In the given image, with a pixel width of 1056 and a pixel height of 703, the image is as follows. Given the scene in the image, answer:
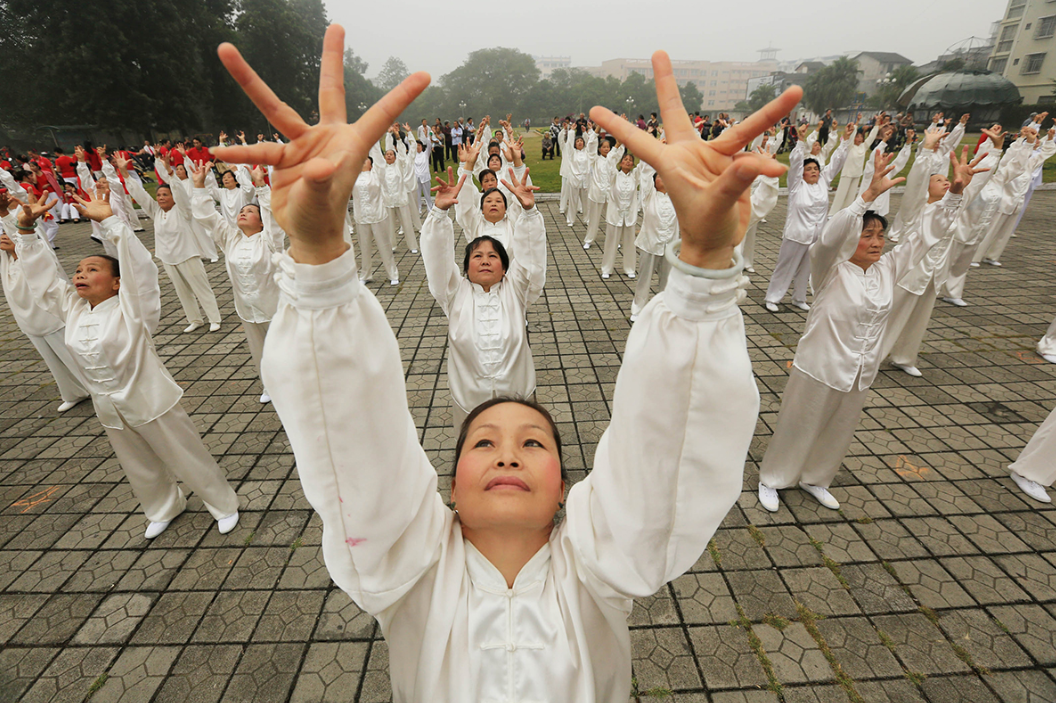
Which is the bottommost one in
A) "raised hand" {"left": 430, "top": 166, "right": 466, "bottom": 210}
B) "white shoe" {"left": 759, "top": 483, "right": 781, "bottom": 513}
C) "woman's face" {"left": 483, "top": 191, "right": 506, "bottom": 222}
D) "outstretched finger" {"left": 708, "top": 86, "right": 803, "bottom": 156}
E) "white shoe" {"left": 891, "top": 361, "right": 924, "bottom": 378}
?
"white shoe" {"left": 759, "top": 483, "right": 781, "bottom": 513}

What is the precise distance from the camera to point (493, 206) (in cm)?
534

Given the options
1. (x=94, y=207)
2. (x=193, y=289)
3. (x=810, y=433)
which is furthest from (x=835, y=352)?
(x=193, y=289)

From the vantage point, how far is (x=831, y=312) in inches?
146

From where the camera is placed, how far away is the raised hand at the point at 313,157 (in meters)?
1.05

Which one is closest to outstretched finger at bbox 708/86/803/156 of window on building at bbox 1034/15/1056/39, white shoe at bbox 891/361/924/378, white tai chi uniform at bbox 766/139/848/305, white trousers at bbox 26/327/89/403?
white shoe at bbox 891/361/924/378

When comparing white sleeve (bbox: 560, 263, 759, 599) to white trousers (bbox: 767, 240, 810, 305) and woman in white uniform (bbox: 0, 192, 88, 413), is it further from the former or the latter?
white trousers (bbox: 767, 240, 810, 305)

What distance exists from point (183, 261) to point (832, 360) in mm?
8512

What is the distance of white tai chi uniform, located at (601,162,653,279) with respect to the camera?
356 inches

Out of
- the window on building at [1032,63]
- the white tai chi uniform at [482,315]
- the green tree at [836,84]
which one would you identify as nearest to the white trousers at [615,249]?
the white tai chi uniform at [482,315]

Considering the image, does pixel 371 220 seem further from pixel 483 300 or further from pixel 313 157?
pixel 313 157

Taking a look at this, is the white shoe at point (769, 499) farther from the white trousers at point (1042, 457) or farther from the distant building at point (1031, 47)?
the distant building at point (1031, 47)

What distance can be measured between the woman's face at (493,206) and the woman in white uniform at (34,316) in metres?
Answer: 4.35

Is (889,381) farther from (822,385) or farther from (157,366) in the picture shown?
(157,366)

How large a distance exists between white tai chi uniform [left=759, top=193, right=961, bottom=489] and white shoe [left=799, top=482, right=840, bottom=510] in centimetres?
4
